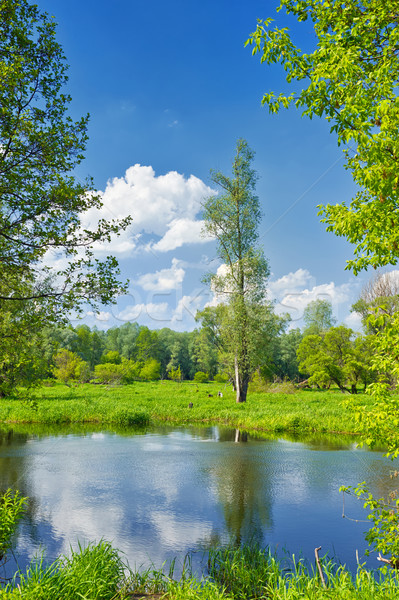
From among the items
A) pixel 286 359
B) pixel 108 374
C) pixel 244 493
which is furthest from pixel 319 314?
pixel 244 493

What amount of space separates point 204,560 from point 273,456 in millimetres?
10594

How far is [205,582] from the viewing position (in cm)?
718

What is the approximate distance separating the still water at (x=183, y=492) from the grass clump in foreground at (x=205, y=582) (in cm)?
97

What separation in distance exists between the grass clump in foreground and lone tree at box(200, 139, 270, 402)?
22871mm

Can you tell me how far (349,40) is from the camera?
5875mm

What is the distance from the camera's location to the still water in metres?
9.56

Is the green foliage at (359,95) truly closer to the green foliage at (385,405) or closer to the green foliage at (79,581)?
the green foliage at (385,405)

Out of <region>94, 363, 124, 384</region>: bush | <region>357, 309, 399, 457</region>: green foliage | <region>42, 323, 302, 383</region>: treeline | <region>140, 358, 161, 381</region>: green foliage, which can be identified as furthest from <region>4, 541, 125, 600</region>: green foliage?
<region>140, 358, 161, 381</region>: green foliage

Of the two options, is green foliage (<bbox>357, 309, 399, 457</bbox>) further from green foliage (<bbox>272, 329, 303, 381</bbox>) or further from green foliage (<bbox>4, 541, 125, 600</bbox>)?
green foliage (<bbox>272, 329, 303, 381</bbox>)

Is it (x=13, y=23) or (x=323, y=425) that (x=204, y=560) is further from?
(x=323, y=425)

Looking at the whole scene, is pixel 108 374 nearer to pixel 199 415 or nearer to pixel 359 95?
pixel 199 415

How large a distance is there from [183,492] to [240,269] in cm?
2127

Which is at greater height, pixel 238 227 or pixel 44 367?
pixel 238 227

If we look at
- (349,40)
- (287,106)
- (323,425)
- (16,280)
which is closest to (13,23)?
(16,280)
